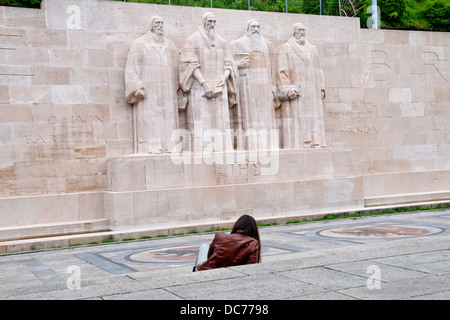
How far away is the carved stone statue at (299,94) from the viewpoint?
52.0 feet

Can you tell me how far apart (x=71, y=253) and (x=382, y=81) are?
11.4 meters

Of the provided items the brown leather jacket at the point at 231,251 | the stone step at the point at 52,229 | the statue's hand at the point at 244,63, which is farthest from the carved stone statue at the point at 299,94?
the brown leather jacket at the point at 231,251

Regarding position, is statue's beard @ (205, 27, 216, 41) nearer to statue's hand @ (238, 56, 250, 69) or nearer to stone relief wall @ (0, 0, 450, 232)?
stone relief wall @ (0, 0, 450, 232)

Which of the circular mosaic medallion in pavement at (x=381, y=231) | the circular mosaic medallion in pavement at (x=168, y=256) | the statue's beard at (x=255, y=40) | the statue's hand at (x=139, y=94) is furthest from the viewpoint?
the statue's beard at (x=255, y=40)

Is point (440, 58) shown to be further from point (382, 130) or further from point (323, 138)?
point (323, 138)

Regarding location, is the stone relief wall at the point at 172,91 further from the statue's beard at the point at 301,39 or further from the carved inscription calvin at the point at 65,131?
the statue's beard at the point at 301,39

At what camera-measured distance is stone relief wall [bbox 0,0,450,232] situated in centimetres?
1345

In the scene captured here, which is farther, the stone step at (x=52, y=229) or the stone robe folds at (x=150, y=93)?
the stone robe folds at (x=150, y=93)

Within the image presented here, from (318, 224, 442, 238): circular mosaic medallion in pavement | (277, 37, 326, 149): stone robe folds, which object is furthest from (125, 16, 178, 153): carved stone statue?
(318, 224, 442, 238): circular mosaic medallion in pavement

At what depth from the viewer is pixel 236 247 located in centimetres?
625

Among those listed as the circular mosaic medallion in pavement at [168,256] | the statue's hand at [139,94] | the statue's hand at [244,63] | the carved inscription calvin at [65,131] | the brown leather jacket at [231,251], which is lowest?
the circular mosaic medallion in pavement at [168,256]

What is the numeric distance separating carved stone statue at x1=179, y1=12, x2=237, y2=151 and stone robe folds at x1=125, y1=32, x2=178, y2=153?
56cm

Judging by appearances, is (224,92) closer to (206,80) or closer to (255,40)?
(206,80)

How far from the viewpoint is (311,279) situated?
5777 millimetres
